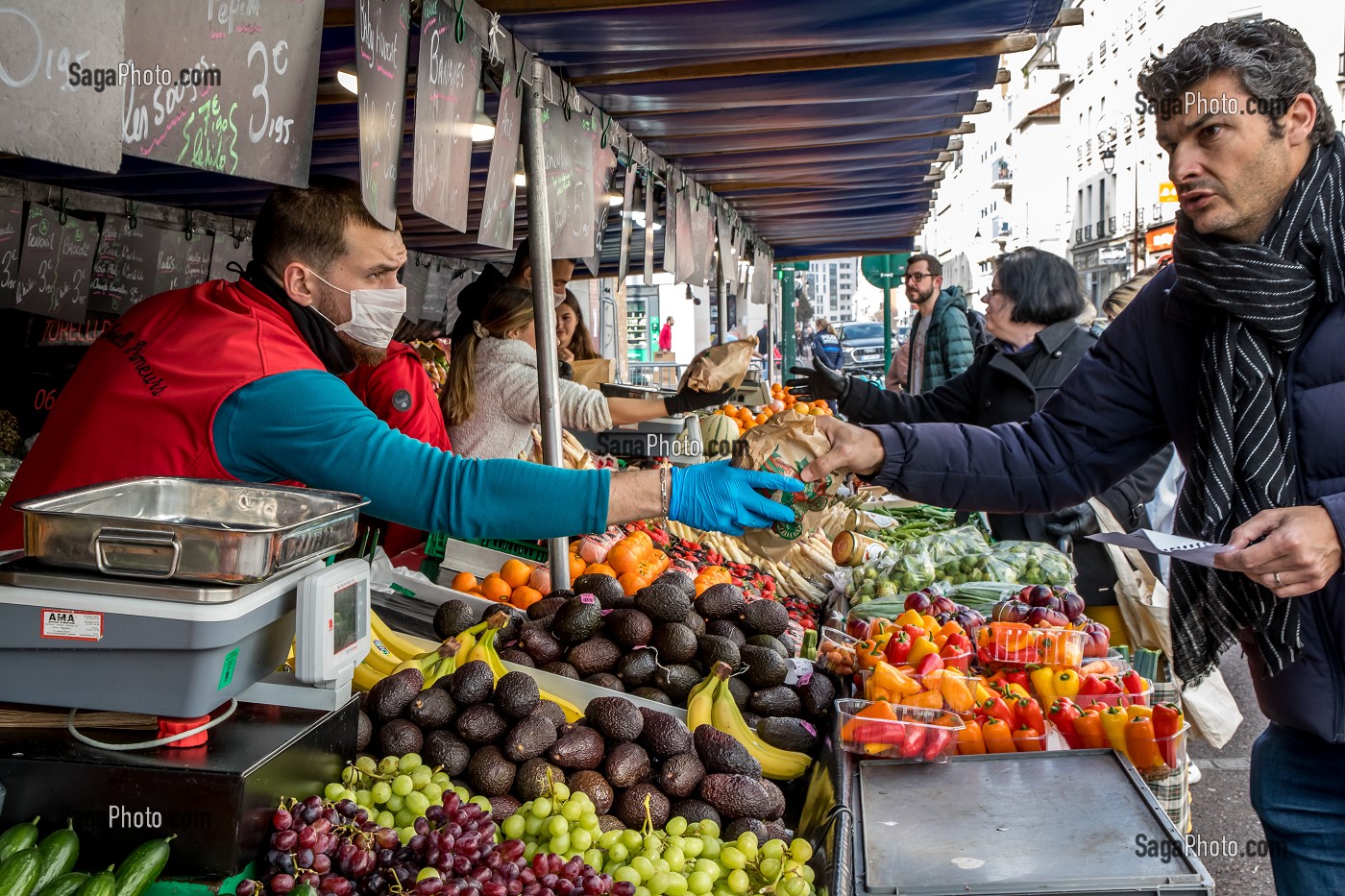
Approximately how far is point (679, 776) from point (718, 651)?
26.1 inches

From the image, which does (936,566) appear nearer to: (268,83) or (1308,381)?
(1308,381)

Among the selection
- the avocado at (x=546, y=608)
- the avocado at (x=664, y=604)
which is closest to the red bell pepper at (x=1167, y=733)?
the avocado at (x=664, y=604)

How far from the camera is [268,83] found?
2250mm

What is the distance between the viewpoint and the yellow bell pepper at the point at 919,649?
3172mm

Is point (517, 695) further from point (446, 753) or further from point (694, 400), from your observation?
point (694, 400)

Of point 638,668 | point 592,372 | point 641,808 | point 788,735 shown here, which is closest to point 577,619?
point 638,668

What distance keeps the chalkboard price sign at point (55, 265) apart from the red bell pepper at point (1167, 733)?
6.47 meters

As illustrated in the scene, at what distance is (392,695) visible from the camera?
2512 mm

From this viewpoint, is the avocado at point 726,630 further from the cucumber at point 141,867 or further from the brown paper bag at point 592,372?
the brown paper bag at point 592,372

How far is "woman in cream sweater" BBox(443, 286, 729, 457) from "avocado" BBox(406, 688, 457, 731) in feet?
7.23

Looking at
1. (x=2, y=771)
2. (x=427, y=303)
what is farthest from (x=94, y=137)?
(x=427, y=303)

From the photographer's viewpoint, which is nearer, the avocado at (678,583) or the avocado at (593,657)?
the avocado at (593,657)

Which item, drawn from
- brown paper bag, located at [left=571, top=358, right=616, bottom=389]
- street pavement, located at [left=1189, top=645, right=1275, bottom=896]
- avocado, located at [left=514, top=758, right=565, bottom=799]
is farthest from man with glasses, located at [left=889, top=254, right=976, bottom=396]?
avocado, located at [left=514, top=758, right=565, bottom=799]

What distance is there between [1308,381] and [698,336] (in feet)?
79.9
